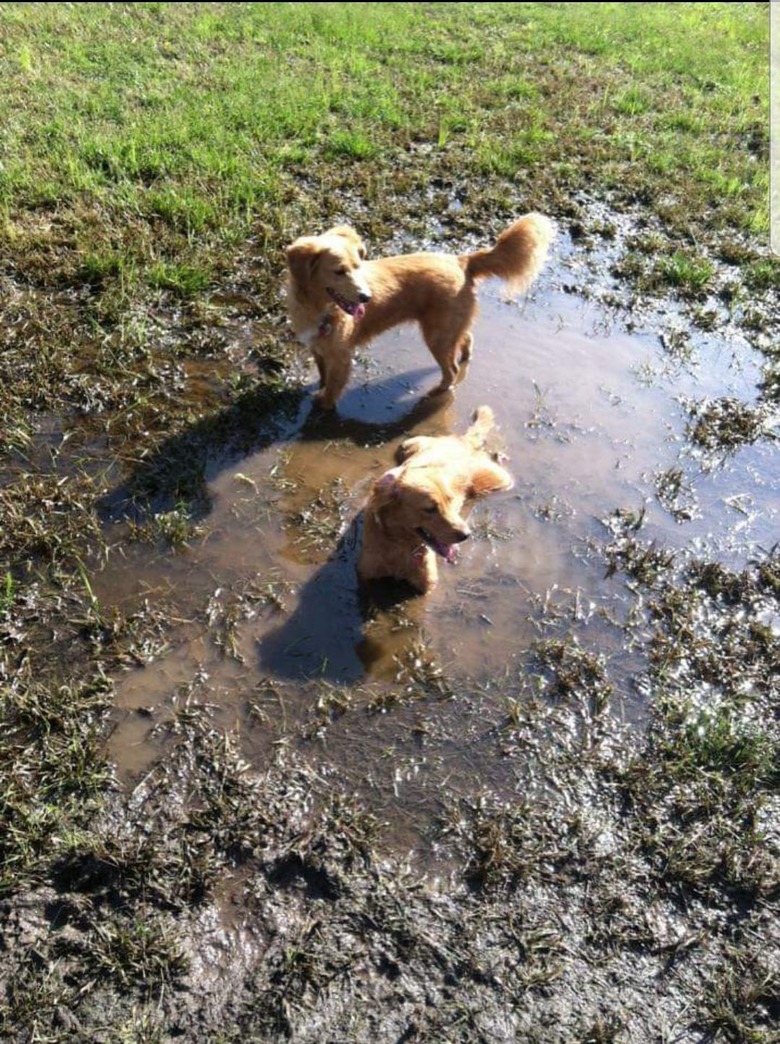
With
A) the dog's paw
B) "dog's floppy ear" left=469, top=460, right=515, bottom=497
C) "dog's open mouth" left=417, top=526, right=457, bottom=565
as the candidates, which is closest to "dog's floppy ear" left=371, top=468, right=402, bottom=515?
"dog's open mouth" left=417, top=526, right=457, bottom=565

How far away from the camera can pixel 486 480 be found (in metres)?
4.49

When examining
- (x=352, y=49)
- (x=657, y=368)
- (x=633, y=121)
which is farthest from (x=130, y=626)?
(x=352, y=49)

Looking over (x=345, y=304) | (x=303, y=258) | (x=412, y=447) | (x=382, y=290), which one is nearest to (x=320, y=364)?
(x=345, y=304)

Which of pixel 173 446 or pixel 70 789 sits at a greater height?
pixel 173 446

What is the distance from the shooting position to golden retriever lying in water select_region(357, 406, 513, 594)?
4.10 m

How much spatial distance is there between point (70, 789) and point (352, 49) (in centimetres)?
1417

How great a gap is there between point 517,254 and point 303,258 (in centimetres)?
168

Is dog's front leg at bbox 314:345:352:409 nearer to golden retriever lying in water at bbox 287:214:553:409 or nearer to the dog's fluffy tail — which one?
golden retriever lying in water at bbox 287:214:553:409

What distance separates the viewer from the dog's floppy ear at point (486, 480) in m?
4.46

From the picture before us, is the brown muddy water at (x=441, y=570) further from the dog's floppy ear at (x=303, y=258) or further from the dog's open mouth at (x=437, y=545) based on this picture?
the dog's floppy ear at (x=303, y=258)

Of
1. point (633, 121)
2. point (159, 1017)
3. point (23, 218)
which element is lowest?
point (159, 1017)

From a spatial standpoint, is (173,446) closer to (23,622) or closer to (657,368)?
(23,622)

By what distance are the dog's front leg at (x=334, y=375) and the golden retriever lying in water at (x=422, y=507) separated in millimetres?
1216

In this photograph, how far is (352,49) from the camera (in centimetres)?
1359
